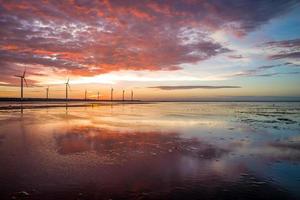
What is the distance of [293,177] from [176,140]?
8.52m

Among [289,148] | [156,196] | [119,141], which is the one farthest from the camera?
[119,141]

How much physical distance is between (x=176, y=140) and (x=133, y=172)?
7756mm

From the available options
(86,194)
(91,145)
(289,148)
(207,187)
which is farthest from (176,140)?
(86,194)

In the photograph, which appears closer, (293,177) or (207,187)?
(207,187)

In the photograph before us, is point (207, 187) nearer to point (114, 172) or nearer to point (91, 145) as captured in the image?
point (114, 172)

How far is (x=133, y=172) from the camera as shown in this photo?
376 inches

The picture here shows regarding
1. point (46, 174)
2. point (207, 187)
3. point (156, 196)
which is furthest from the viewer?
point (46, 174)

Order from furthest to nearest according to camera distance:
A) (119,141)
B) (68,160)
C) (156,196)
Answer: (119,141) < (68,160) < (156,196)

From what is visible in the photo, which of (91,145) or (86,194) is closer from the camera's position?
(86,194)

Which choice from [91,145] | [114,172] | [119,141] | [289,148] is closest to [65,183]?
[114,172]

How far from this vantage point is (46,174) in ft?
29.7

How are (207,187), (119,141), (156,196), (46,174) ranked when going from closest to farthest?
(156,196) < (207,187) < (46,174) < (119,141)

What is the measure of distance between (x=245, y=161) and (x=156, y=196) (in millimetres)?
5814

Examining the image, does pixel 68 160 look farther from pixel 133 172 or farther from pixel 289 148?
pixel 289 148
